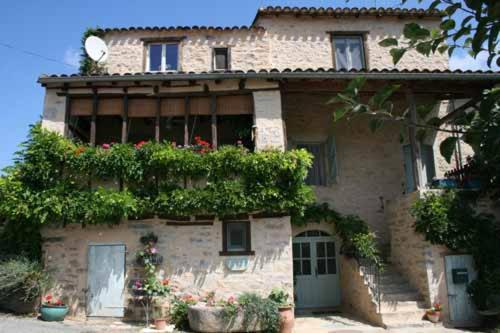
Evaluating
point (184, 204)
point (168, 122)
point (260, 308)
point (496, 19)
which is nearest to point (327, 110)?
point (168, 122)

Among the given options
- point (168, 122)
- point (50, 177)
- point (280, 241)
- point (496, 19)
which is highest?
point (168, 122)

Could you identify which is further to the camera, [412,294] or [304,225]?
[304,225]

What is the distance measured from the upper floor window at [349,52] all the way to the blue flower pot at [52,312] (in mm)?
10531

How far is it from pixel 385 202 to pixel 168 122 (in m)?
6.66

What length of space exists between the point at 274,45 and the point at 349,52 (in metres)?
2.57

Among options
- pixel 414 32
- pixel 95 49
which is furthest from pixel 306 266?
pixel 414 32

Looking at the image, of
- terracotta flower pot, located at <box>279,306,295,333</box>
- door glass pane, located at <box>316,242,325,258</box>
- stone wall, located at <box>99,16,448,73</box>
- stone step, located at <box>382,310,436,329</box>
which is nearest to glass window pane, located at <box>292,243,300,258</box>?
door glass pane, located at <box>316,242,325,258</box>

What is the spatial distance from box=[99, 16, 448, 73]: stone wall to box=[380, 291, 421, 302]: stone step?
734 centimetres

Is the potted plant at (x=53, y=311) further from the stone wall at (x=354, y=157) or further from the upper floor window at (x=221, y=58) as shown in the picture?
the upper floor window at (x=221, y=58)

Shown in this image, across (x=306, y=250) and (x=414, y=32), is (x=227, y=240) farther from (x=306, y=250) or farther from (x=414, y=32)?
(x=414, y=32)

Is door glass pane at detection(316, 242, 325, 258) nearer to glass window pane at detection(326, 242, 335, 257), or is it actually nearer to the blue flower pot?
glass window pane at detection(326, 242, 335, 257)

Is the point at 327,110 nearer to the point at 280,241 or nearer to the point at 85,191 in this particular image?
the point at 280,241

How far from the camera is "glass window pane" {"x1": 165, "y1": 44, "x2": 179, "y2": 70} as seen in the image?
12953 millimetres

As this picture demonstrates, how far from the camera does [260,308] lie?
27.0ft
